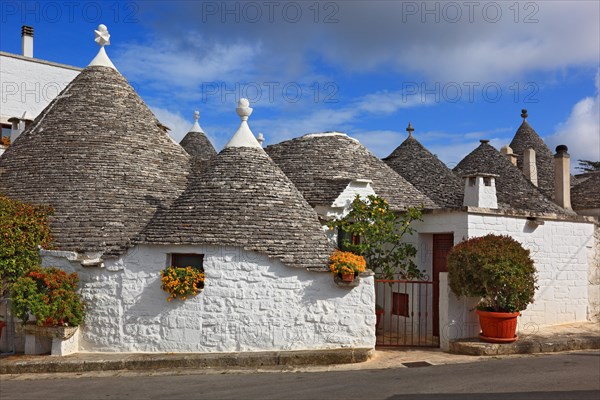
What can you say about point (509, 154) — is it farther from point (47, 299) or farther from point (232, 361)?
point (47, 299)

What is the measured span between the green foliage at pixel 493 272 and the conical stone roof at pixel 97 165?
6483 mm

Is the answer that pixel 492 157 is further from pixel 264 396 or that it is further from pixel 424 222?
pixel 264 396

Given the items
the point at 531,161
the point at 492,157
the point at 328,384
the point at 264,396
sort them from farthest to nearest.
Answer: the point at 531,161, the point at 492,157, the point at 328,384, the point at 264,396

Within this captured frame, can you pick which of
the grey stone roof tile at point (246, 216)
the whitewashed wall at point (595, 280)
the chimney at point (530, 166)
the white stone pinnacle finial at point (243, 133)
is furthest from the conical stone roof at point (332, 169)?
the chimney at point (530, 166)

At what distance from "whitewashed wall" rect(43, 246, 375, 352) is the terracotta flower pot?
221cm

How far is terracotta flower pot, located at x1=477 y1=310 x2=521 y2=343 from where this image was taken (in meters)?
10.5

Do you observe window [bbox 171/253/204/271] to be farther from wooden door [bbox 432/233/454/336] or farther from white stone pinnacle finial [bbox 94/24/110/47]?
white stone pinnacle finial [bbox 94/24/110/47]

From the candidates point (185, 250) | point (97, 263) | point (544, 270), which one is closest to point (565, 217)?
point (544, 270)

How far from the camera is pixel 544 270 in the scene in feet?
42.4

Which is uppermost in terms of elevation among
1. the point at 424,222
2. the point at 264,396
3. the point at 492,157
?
the point at 492,157

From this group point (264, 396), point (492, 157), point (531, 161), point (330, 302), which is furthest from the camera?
point (531, 161)

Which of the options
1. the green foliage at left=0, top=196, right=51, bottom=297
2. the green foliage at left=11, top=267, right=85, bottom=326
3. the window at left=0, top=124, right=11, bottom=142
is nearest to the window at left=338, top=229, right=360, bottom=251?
the green foliage at left=11, top=267, right=85, bottom=326

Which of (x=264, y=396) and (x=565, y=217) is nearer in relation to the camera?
(x=264, y=396)

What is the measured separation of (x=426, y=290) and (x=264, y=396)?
5.87 meters
